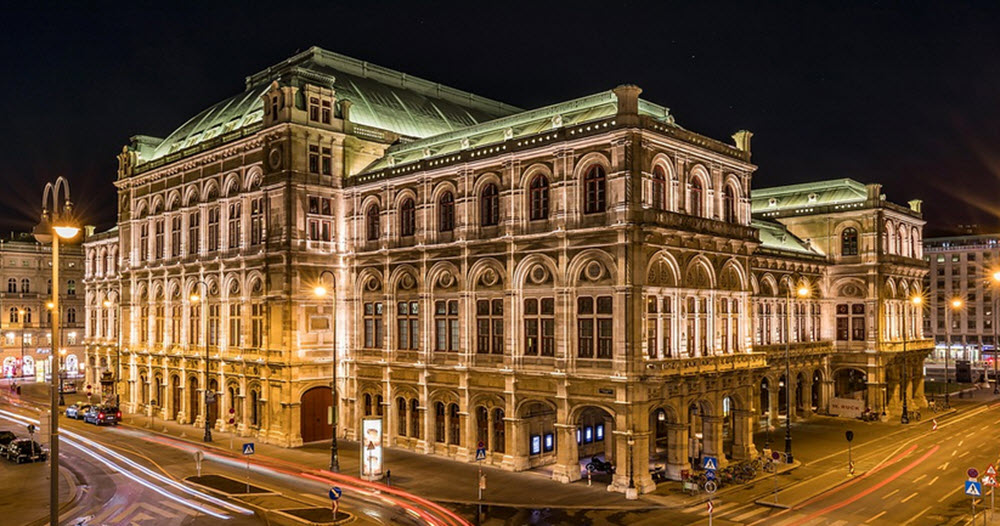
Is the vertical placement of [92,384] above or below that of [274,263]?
below

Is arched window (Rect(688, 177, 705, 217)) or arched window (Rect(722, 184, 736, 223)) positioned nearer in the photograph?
arched window (Rect(688, 177, 705, 217))

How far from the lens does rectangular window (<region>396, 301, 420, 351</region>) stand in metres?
53.0

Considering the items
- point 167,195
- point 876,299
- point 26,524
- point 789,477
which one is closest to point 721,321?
point 789,477

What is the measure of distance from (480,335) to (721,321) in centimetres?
1471

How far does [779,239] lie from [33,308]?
10283cm

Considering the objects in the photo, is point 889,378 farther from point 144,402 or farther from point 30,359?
point 30,359

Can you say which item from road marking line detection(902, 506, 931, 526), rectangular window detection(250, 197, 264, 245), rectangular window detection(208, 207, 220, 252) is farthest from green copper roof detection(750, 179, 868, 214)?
rectangular window detection(208, 207, 220, 252)

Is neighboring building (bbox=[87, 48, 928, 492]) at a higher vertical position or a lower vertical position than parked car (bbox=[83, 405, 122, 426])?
higher

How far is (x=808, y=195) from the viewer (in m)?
75.8

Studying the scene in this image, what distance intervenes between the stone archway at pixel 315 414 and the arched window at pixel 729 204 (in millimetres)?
29812

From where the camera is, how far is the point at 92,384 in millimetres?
88688

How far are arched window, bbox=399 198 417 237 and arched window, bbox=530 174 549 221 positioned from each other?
10.5 metres

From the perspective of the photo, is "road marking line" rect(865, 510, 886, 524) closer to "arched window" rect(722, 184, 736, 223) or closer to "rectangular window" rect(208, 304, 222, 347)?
"arched window" rect(722, 184, 736, 223)

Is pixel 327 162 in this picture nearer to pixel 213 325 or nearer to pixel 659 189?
pixel 213 325
